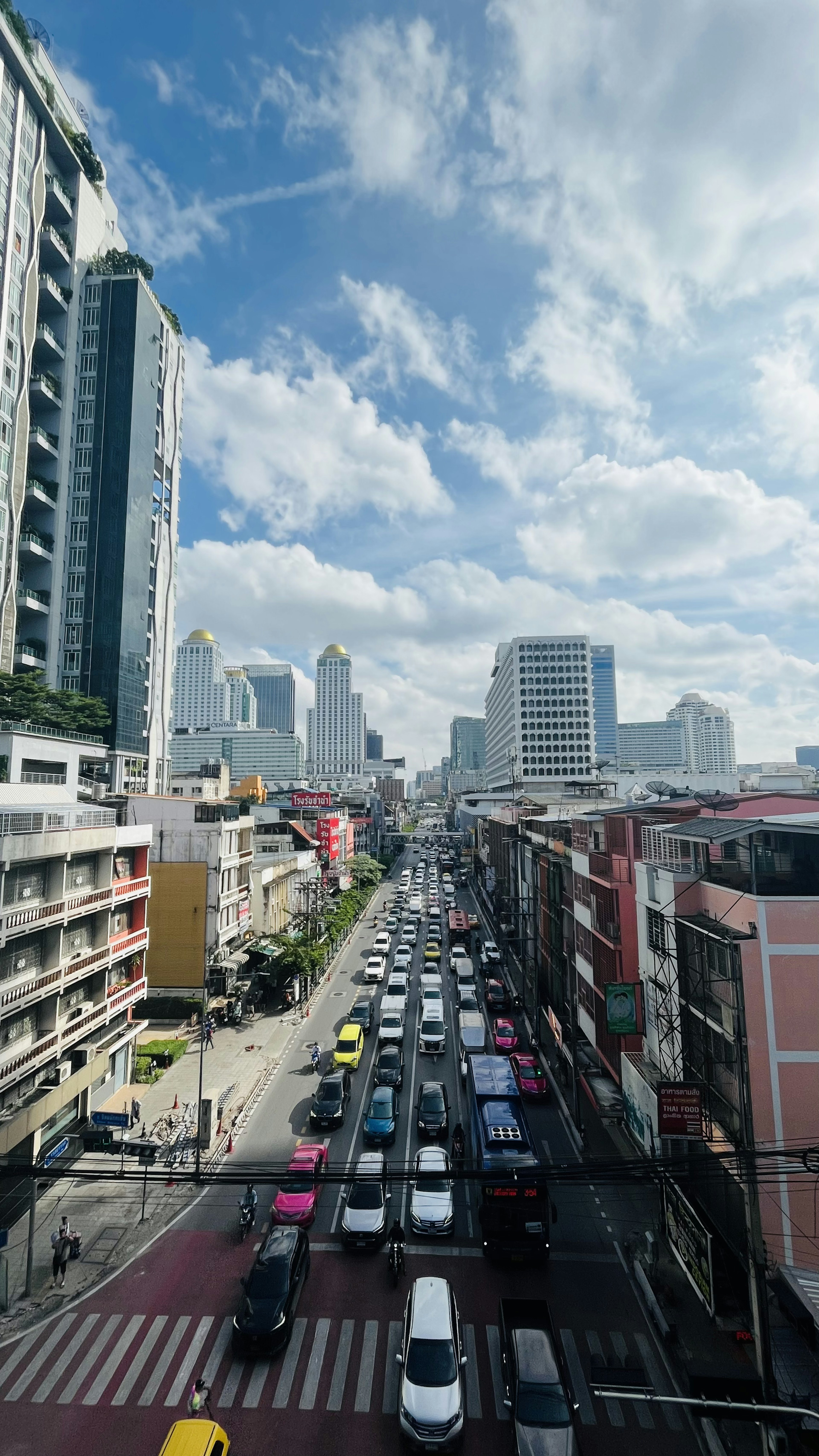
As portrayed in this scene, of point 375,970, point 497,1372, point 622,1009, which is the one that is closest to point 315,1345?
point 497,1372

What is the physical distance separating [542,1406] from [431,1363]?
250 cm

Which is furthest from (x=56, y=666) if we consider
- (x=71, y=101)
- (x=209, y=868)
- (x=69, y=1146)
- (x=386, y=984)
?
(x=71, y=101)

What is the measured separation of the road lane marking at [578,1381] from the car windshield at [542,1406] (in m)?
1.50

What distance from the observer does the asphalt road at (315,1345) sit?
574 inches

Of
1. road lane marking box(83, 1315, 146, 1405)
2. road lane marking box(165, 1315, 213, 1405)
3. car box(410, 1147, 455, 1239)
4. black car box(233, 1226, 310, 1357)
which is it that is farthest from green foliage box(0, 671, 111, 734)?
road lane marking box(165, 1315, 213, 1405)

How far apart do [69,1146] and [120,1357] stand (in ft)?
37.5

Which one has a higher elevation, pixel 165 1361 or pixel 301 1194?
pixel 301 1194

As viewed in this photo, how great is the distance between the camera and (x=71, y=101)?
231ft

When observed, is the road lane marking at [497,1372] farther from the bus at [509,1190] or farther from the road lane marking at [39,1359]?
the road lane marking at [39,1359]

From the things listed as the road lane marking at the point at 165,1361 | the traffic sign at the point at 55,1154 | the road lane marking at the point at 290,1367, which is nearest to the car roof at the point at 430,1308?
the road lane marking at the point at 290,1367

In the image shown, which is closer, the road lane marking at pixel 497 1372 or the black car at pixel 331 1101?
the road lane marking at pixel 497 1372

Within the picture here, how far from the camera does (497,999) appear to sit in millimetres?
43750

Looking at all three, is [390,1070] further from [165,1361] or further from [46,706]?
[46,706]

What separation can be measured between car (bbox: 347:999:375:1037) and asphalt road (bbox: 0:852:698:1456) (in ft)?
49.2
